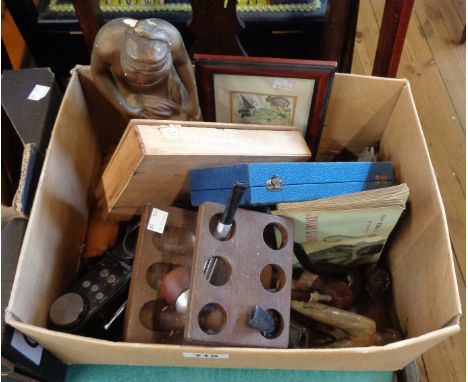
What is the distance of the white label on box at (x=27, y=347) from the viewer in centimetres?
74

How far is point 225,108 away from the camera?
1.05 m

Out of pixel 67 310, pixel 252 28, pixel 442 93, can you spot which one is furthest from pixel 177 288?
pixel 442 93

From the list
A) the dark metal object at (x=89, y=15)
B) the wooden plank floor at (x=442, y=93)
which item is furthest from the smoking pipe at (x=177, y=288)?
the wooden plank floor at (x=442, y=93)

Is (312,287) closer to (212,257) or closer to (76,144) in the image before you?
(212,257)

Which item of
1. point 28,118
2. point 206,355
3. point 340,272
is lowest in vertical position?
point 340,272

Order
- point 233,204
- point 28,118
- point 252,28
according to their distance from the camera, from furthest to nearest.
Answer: point 252,28 < point 28,118 < point 233,204

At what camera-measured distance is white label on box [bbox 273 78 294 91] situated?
96cm

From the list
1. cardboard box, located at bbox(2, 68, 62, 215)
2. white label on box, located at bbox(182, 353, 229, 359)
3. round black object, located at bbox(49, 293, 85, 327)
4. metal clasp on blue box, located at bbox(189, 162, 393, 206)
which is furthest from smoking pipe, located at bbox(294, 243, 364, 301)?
cardboard box, located at bbox(2, 68, 62, 215)

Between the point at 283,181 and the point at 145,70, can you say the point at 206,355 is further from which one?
the point at 145,70

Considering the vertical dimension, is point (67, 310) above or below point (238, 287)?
below

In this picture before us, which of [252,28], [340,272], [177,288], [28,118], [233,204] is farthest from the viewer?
[252,28]

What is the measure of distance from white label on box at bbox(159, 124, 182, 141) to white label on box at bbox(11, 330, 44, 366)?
37 cm

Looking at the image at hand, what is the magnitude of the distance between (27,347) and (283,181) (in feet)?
1.54

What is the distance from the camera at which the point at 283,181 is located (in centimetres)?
84
